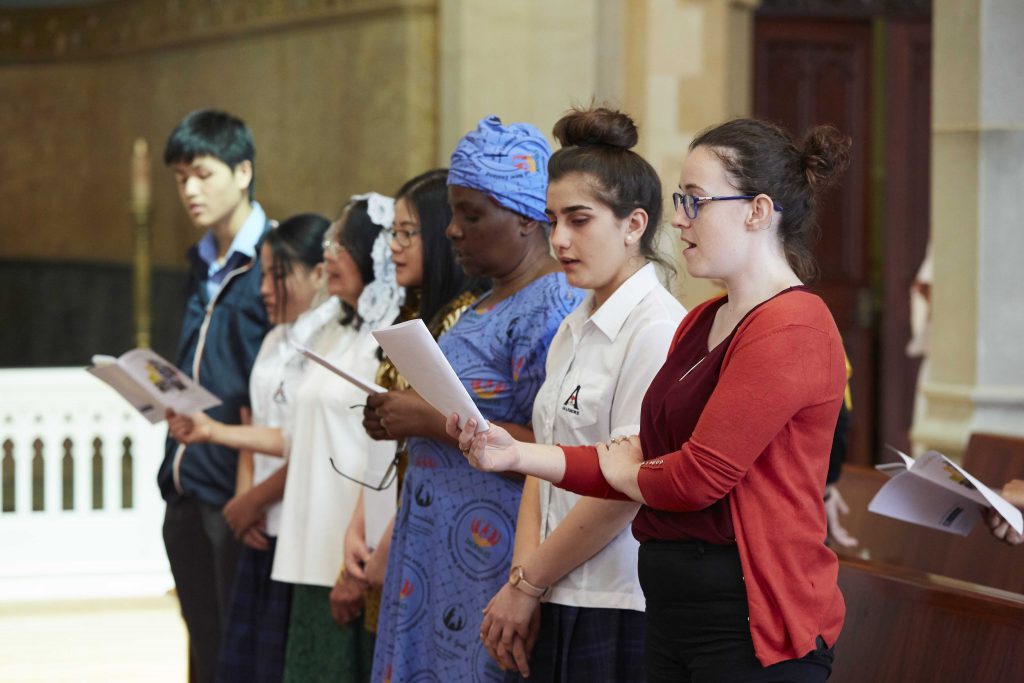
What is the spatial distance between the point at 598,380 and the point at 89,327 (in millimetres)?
Result: 8478

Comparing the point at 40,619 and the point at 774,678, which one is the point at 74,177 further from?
the point at 774,678

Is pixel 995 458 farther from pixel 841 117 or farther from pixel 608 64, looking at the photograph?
pixel 841 117

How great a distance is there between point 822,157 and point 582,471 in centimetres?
54

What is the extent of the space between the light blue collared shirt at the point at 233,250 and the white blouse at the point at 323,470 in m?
0.66

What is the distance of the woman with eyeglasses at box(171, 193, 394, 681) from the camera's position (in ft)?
10.3

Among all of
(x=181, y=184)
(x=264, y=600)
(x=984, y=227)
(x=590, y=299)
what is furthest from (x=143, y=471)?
(x=590, y=299)

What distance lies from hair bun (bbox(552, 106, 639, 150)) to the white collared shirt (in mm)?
214

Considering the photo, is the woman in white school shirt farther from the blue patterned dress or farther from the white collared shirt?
the blue patterned dress

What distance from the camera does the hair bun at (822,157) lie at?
1.96m

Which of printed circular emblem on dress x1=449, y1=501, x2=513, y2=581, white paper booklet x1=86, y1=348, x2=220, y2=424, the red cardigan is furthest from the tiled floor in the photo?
the red cardigan

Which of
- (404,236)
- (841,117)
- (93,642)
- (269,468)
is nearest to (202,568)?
(269,468)

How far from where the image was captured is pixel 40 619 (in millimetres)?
5703

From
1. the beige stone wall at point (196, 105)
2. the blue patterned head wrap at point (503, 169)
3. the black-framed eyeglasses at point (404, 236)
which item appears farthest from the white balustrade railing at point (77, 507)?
the blue patterned head wrap at point (503, 169)

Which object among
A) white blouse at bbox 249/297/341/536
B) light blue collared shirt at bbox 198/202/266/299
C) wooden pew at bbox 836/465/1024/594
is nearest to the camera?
wooden pew at bbox 836/465/1024/594
